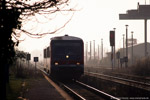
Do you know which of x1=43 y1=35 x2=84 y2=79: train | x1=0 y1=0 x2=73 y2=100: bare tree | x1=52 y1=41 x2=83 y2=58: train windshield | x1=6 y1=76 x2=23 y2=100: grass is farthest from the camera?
x1=52 y1=41 x2=83 y2=58: train windshield

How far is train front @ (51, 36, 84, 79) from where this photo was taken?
25.0 meters

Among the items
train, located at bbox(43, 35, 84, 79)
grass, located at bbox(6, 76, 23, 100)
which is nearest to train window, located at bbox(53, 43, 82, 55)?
train, located at bbox(43, 35, 84, 79)

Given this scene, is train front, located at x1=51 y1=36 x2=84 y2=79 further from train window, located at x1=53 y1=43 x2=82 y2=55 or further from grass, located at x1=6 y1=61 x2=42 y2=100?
grass, located at x1=6 y1=61 x2=42 y2=100

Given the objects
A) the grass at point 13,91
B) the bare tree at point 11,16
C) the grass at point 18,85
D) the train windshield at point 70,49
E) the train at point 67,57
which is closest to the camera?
the bare tree at point 11,16

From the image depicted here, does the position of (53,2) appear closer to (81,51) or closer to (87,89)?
(87,89)

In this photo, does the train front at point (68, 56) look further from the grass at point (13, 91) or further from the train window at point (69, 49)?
the grass at point (13, 91)

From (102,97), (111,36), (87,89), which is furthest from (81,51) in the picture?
(111,36)

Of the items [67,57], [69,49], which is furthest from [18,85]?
[69,49]

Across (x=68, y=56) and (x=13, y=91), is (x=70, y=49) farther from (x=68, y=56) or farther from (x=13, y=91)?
(x=13, y=91)

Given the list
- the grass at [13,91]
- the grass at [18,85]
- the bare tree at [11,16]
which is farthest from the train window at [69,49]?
the bare tree at [11,16]

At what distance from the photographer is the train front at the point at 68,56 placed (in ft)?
82.1

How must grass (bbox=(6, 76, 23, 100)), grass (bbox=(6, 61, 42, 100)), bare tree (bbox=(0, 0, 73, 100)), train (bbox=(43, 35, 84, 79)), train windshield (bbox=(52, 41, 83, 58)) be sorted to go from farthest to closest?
train windshield (bbox=(52, 41, 83, 58)) < train (bbox=(43, 35, 84, 79)) < grass (bbox=(6, 61, 42, 100)) < grass (bbox=(6, 76, 23, 100)) < bare tree (bbox=(0, 0, 73, 100))

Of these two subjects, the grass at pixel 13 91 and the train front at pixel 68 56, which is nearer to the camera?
the grass at pixel 13 91

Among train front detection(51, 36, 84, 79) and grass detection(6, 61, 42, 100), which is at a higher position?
train front detection(51, 36, 84, 79)
